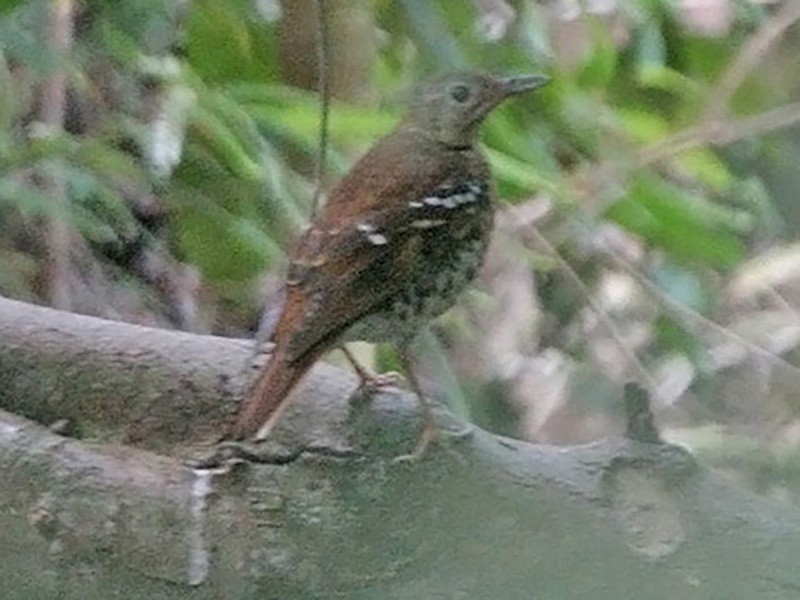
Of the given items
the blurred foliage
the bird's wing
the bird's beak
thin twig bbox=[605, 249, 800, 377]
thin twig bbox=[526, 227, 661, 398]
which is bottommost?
thin twig bbox=[526, 227, 661, 398]

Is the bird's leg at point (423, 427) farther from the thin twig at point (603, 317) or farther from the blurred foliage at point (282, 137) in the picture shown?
the thin twig at point (603, 317)

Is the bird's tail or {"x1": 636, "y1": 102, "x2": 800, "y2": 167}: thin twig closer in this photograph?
the bird's tail

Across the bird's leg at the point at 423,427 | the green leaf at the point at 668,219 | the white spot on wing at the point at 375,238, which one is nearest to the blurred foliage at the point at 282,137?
the green leaf at the point at 668,219

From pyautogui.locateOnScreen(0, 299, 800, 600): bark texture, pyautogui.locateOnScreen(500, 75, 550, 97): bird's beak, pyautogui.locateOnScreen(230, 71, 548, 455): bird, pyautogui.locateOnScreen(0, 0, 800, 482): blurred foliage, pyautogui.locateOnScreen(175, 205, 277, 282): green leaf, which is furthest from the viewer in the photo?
pyautogui.locateOnScreen(175, 205, 277, 282): green leaf

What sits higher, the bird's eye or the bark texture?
the bird's eye

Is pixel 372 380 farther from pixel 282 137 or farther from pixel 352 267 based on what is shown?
pixel 282 137

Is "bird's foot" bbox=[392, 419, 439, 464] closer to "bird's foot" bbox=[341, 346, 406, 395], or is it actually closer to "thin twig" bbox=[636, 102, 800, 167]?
"bird's foot" bbox=[341, 346, 406, 395]

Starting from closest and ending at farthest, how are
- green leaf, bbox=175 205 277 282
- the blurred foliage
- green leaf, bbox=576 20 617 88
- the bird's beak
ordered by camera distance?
the bird's beak < the blurred foliage < green leaf, bbox=175 205 277 282 < green leaf, bbox=576 20 617 88

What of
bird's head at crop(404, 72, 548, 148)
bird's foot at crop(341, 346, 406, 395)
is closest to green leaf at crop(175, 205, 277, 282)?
bird's head at crop(404, 72, 548, 148)
